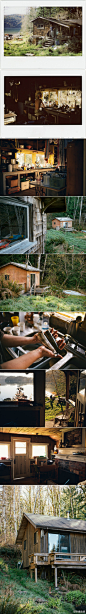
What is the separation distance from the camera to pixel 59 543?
177 inches

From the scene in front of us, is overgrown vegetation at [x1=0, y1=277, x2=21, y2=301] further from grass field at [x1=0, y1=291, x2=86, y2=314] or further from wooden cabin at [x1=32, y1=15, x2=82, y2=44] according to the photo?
wooden cabin at [x1=32, y1=15, x2=82, y2=44]

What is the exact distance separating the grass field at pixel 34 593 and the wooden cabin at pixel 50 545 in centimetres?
9

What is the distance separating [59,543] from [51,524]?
15cm

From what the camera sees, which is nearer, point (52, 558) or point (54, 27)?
point (52, 558)

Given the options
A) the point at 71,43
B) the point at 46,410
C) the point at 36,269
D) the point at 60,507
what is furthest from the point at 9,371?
the point at 71,43

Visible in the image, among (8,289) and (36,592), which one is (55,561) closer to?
(36,592)

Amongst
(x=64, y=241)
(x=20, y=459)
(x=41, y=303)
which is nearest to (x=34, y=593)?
(x=20, y=459)

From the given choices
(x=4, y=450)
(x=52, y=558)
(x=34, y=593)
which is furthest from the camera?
(x=4, y=450)

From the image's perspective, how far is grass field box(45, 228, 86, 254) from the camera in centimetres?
464

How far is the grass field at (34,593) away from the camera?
4285mm

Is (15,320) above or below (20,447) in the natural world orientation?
above

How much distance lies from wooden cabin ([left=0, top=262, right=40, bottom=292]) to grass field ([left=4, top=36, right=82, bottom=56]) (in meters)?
1.68

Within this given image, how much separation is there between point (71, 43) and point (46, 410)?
9.69 ft

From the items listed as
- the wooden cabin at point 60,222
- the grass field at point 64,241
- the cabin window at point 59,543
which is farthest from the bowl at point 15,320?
the cabin window at point 59,543
